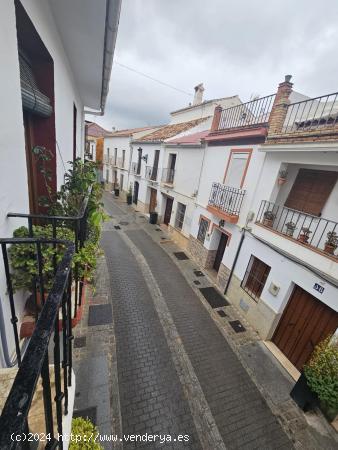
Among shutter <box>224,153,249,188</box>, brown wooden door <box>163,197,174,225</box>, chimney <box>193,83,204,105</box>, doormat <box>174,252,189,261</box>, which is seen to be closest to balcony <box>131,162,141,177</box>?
brown wooden door <box>163,197,174,225</box>

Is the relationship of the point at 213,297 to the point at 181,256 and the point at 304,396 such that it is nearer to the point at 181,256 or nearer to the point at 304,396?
the point at 181,256

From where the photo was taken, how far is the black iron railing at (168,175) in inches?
538

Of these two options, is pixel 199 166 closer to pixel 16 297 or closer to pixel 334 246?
pixel 334 246

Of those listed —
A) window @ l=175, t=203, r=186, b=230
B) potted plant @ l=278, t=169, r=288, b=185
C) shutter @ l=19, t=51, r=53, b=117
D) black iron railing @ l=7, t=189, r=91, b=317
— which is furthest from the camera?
window @ l=175, t=203, r=186, b=230

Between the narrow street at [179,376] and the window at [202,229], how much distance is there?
2.87 m

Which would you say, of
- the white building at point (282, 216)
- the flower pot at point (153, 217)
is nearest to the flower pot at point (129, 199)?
the flower pot at point (153, 217)

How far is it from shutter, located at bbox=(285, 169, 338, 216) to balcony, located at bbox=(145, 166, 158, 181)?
36.6ft

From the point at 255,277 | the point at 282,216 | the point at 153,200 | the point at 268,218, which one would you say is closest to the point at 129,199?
the point at 153,200

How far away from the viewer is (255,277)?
7441mm

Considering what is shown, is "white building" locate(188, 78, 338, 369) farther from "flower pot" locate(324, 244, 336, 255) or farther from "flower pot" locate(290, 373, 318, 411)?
"flower pot" locate(290, 373, 318, 411)

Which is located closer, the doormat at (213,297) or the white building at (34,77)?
the white building at (34,77)

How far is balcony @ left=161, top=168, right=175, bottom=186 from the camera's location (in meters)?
13.7

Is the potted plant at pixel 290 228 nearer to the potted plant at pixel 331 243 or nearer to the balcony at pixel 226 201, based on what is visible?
the potted plant at pixel 331 243

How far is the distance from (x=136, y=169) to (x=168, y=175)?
21.0 feet
